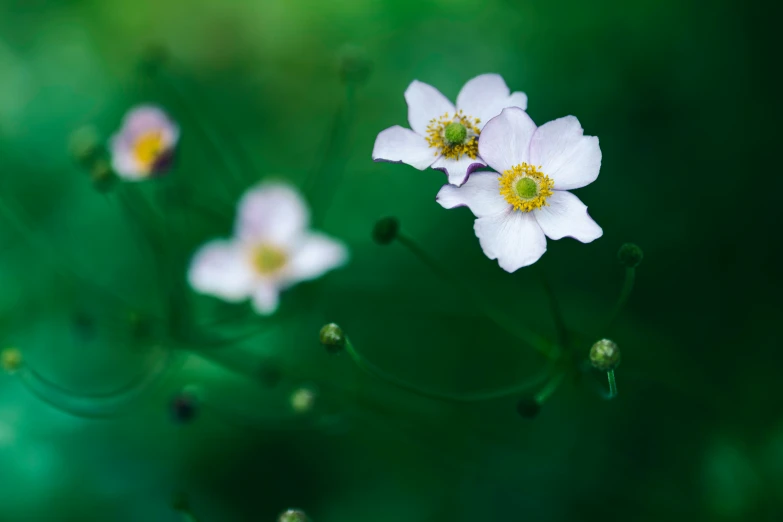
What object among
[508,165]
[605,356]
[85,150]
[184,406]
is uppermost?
[508,165]

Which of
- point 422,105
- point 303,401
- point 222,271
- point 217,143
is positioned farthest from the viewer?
point 217,143

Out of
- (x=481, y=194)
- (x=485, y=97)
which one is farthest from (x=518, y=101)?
(x=481, y=194)

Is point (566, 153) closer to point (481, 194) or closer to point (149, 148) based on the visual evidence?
point (481, 194)

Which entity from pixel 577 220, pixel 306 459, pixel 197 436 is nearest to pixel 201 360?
pixel 197 436

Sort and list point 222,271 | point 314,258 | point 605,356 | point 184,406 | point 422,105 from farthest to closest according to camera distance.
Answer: point 222,271
point 314,258
point 184,406
point 422,105
point 605,356

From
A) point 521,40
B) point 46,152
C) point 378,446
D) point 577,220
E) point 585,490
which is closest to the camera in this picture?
point 577,220

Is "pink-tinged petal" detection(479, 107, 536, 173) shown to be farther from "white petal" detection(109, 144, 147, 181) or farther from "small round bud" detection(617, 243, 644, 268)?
"white petal" detection(109, 144, 147, 181)

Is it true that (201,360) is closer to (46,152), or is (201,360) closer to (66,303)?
(66,303)

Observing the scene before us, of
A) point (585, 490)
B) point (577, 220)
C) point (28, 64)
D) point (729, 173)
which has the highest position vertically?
point (577, 220)
